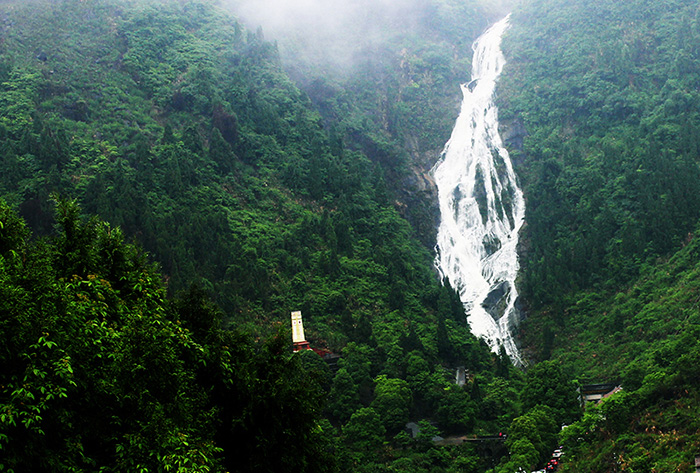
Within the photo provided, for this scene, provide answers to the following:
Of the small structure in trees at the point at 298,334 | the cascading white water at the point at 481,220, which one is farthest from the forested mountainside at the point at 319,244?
the cascading white water at the point at 481,220

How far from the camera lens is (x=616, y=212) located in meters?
63.6

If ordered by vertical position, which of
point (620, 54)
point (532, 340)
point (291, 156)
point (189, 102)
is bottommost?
point (532, 340)

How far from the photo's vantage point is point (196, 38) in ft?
271

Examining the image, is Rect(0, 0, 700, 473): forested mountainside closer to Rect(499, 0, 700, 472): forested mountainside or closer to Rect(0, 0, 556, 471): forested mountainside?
Rect(0, 0, 556, 471): forested mountainside

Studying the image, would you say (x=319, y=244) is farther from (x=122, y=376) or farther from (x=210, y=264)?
(x=122, y=376)

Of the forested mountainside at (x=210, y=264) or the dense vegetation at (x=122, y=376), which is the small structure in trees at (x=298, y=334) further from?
the dense vegetation at (x=122, y=376)

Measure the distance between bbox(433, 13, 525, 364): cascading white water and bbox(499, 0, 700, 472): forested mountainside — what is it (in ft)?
5.66

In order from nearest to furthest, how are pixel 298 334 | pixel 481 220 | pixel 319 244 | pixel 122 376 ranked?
pixel 122 376 → pixel 298 334 → pixel 319 244 → pixel 481 220

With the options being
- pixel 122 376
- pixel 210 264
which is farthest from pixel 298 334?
pixel 122 376

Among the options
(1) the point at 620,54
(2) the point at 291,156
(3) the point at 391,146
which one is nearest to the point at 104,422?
(2) the point at 291,156

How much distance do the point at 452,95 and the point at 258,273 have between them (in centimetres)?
4871

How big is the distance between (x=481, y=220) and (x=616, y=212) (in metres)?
14.1

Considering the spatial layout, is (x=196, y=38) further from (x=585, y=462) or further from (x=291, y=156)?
(x=585, y=462)

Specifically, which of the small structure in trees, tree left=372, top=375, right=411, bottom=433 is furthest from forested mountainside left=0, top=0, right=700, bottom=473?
the small structure in trees
